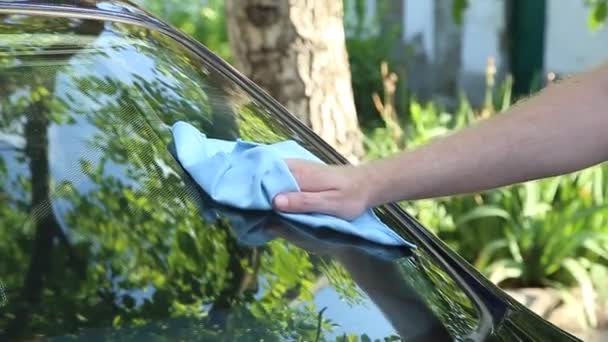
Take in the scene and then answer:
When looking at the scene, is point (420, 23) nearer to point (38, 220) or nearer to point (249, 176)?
point (249, 176)

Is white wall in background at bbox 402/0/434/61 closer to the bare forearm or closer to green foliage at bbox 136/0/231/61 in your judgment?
green foliage at bbox 136/0/231/61

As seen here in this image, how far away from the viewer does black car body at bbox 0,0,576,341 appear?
1.73 metres

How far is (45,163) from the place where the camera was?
1.94 meters

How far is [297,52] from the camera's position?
3.83m

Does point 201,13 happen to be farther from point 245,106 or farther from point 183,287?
point 183,287

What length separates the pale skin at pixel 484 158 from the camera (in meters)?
2.02

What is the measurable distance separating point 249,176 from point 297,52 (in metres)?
1.85

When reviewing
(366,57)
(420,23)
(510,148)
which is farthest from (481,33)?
(510,148)

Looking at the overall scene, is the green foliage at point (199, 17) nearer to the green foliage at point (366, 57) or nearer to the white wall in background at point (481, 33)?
the green foliage at point (366, 57)

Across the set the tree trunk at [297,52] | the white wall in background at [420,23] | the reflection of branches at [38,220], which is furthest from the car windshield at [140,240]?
the white wall in background at [420,23]

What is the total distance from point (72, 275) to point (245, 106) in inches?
27.1

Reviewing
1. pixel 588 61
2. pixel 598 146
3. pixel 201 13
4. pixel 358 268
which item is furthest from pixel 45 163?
pixel 201 13

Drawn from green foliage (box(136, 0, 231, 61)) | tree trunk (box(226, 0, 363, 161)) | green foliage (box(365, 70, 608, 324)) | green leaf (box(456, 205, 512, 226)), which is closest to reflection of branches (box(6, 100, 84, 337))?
tree trunk (box(226, 0, 363, 161))

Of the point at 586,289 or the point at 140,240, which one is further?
the point at 586,289
